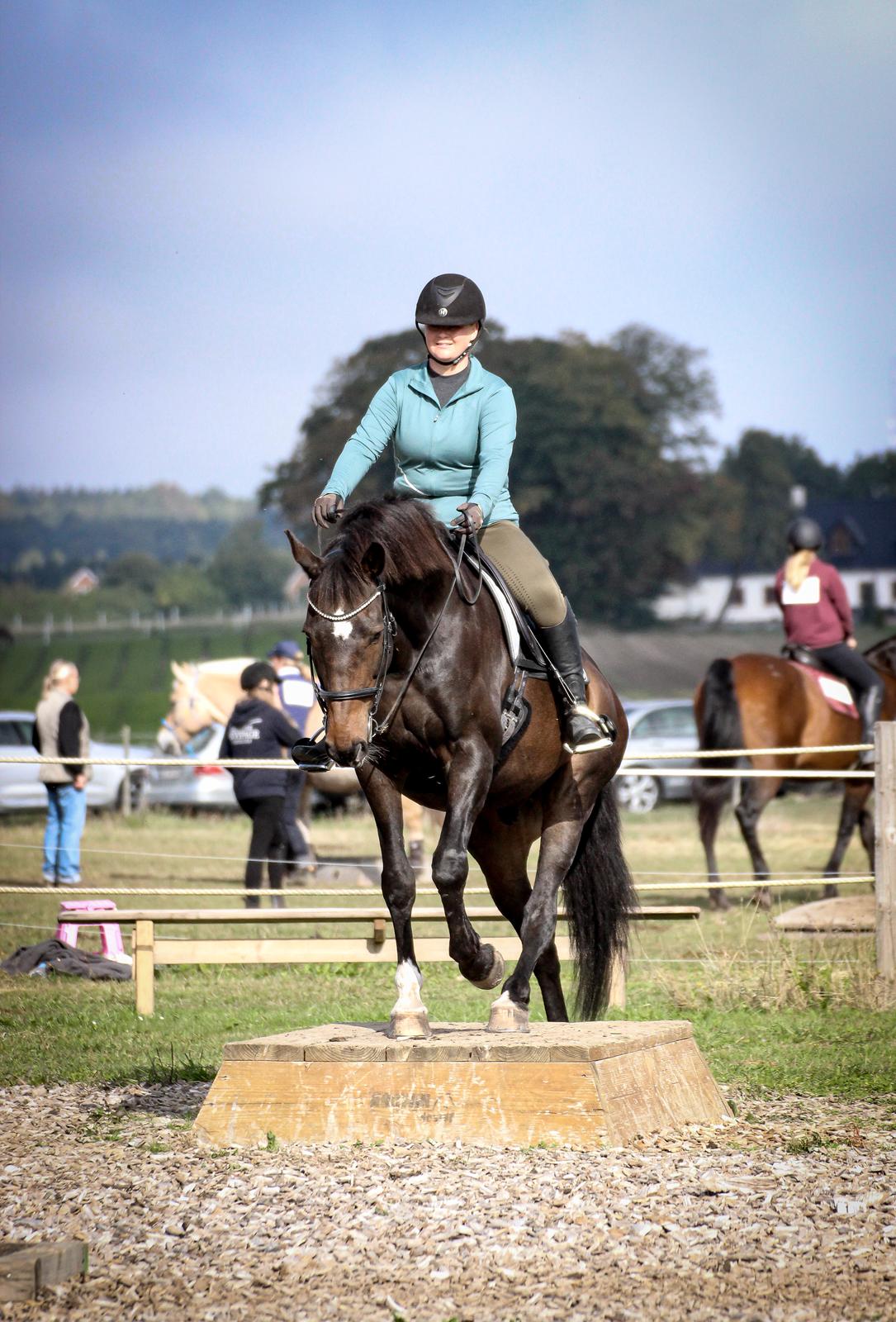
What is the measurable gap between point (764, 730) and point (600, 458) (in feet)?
161

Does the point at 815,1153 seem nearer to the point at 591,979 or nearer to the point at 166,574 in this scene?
the point at 591,979

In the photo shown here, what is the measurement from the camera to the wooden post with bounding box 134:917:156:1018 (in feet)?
27.1

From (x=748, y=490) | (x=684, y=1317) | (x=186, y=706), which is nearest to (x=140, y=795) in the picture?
(x=186, y=706)

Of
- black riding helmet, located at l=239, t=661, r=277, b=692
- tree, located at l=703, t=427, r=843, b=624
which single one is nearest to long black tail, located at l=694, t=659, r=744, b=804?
black riding helmet, located at l=239, t=661, r=277, b=692

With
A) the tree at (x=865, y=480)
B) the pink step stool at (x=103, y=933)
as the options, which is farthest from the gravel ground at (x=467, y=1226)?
the tree at (x=865, y=480)

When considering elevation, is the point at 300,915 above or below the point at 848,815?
above

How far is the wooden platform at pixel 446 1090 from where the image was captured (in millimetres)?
4859

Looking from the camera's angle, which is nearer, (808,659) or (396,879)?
(396,879)

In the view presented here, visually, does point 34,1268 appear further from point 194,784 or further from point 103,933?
point 194,784

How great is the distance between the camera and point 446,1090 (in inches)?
196

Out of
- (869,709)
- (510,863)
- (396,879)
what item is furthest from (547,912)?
(869,709)

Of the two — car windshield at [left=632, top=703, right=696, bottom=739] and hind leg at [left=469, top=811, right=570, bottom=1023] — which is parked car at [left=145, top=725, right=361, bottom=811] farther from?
hind leg at [left=469, top=811, right=570, bottom=1023]

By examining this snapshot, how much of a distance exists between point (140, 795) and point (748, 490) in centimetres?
7575

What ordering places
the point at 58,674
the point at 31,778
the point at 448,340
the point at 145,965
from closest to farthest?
the point at 448,340, the point at 145,965, the point at 58,674, the point at 31,778
